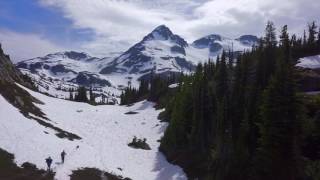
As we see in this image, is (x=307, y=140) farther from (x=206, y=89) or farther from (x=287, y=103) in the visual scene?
(x=206, y=89)


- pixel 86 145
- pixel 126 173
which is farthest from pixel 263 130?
pixel 86 145

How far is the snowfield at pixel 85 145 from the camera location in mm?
61156

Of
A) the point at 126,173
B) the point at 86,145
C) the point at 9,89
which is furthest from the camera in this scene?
the point at 9,89

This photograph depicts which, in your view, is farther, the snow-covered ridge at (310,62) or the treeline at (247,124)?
the snow-covered ridge at (310,62)

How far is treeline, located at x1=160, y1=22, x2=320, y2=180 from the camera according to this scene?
4875 cm

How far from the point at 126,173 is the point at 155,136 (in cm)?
3510

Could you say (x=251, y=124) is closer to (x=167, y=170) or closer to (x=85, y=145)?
(x=167, y=170)

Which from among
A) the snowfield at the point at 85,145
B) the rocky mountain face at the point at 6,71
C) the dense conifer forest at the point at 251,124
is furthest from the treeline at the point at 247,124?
the rocky mountain face at the point at 6,71

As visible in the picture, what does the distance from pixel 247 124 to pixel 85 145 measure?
3176 cm

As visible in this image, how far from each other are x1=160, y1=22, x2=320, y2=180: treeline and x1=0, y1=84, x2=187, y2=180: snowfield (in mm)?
5649

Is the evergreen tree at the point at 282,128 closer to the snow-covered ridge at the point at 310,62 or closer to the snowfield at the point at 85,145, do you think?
the snowfield at the point at 85,145

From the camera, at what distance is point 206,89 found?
8156cm

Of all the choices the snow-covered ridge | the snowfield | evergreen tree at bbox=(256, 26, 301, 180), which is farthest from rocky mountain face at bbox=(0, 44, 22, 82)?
the snow-covered ridge

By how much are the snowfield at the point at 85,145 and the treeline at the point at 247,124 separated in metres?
5.65
